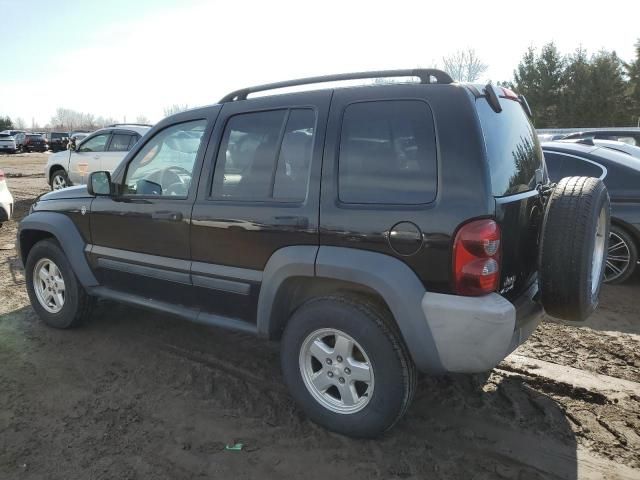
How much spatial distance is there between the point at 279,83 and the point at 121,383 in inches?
90.1

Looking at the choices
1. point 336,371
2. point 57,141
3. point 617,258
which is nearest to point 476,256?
point 336,371

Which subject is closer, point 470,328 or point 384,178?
point 470,328

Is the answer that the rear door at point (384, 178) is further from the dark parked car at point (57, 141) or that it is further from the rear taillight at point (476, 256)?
the dark parked car at point (57, 141)

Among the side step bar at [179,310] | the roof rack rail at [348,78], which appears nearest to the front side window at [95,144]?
the side step bar at [179,310]

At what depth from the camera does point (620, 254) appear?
18.4ft

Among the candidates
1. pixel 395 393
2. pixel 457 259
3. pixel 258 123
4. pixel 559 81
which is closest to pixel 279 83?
Result: pixel 258 123

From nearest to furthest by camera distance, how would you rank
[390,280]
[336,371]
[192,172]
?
[390,280] → [336,371] → [192,172]

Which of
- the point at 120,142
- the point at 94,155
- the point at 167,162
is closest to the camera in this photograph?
the point at 167,162

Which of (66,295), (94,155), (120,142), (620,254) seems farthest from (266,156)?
(94,155)

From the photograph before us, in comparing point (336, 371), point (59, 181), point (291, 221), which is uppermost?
point (291, 221)

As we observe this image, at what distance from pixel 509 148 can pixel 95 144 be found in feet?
34.7

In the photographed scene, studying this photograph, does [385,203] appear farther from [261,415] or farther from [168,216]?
[168,216]

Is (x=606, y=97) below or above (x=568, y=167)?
above

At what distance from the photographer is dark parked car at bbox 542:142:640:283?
547 centimetres
